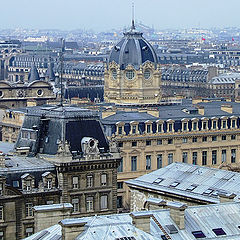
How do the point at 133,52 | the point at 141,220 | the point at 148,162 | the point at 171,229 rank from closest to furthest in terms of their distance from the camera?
the point at 141,220 → the point at 171,229 → the point at 148,162 → the point at 133,52

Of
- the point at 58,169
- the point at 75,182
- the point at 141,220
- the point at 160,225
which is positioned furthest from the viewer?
the point at 75,182

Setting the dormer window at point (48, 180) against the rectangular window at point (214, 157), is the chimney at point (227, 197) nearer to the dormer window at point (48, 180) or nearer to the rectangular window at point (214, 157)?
the dormer window at point (48, 180)

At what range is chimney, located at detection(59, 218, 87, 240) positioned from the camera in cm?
6169

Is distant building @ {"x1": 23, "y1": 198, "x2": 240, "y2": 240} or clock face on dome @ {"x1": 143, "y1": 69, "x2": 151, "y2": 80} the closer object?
distant building @ {"x1": 23, "y1": 198, "x2": 240, "y2": 240}

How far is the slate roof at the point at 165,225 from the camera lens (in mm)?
62719

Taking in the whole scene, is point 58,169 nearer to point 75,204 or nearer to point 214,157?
point 75,204

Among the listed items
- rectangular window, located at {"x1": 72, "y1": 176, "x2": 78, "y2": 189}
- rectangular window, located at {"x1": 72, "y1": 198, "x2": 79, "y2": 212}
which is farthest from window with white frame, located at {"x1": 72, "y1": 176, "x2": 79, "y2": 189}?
rectangular window, located at {"x1": 72, "y1": 198, "x2": 79, "y2": 212}

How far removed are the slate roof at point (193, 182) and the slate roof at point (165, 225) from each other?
42.7 feet

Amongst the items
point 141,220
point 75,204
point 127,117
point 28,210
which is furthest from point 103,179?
point 127,117

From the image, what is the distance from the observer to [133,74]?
15700 centimetres

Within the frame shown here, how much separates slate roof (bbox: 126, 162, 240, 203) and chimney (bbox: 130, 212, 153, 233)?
21625 mm

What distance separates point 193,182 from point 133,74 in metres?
64.0

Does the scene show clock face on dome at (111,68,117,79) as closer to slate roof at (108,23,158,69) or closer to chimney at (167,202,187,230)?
slate roof at (108,23,158,69)

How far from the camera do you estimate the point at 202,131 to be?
134 meters
